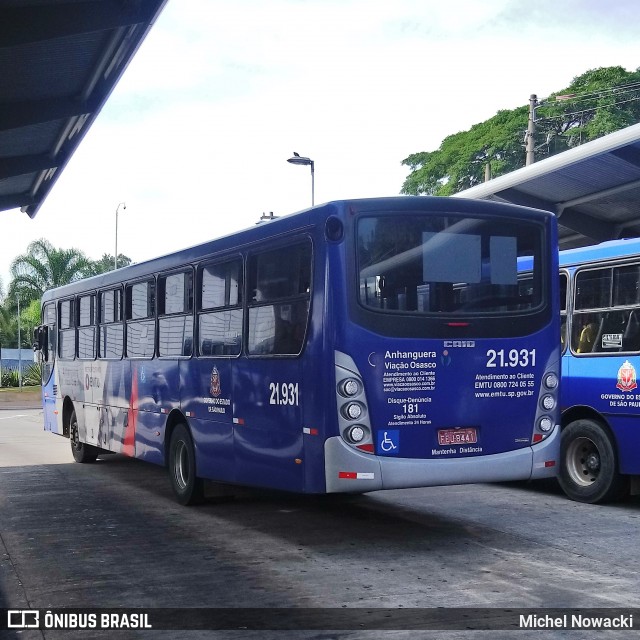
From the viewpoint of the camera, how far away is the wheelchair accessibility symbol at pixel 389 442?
28.5 feet

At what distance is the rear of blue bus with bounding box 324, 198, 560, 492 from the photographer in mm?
8664

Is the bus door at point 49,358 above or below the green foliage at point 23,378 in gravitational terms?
above

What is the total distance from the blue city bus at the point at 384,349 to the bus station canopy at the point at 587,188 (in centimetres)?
464

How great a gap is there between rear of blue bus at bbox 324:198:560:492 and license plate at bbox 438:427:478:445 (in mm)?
11

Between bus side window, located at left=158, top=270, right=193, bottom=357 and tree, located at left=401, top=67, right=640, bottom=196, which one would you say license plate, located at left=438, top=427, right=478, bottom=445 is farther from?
tree, located at left=401, top=67, right=640, bottom=196

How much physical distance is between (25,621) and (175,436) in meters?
5.47

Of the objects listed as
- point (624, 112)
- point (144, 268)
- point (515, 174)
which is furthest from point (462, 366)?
point (624, 112)

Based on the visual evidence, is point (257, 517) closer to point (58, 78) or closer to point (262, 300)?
point (262, 300)

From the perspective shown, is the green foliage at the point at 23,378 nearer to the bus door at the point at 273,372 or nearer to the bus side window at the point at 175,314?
the bus side window at the point at 175,314

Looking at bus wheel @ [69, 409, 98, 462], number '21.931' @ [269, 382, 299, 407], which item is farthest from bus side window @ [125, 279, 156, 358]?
number '21.931' @ [269, 382, 299, 407]

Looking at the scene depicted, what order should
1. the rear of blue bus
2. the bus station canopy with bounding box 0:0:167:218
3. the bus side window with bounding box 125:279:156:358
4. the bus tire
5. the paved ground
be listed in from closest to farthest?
the rear of blue bus → the bus station canopy with bounding box 0:0:167:218 → the bus tire → the bus side window with bounding box 125:279:156:358 → the paved ground

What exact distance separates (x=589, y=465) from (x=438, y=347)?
11.9 feet

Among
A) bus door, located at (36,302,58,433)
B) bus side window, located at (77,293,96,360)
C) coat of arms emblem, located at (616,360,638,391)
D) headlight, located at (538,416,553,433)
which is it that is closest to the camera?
headlight, located at (538,416,553,433)

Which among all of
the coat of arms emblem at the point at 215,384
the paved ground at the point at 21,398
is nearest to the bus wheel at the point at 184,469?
the coat of arms emblem at the point at 215,384
